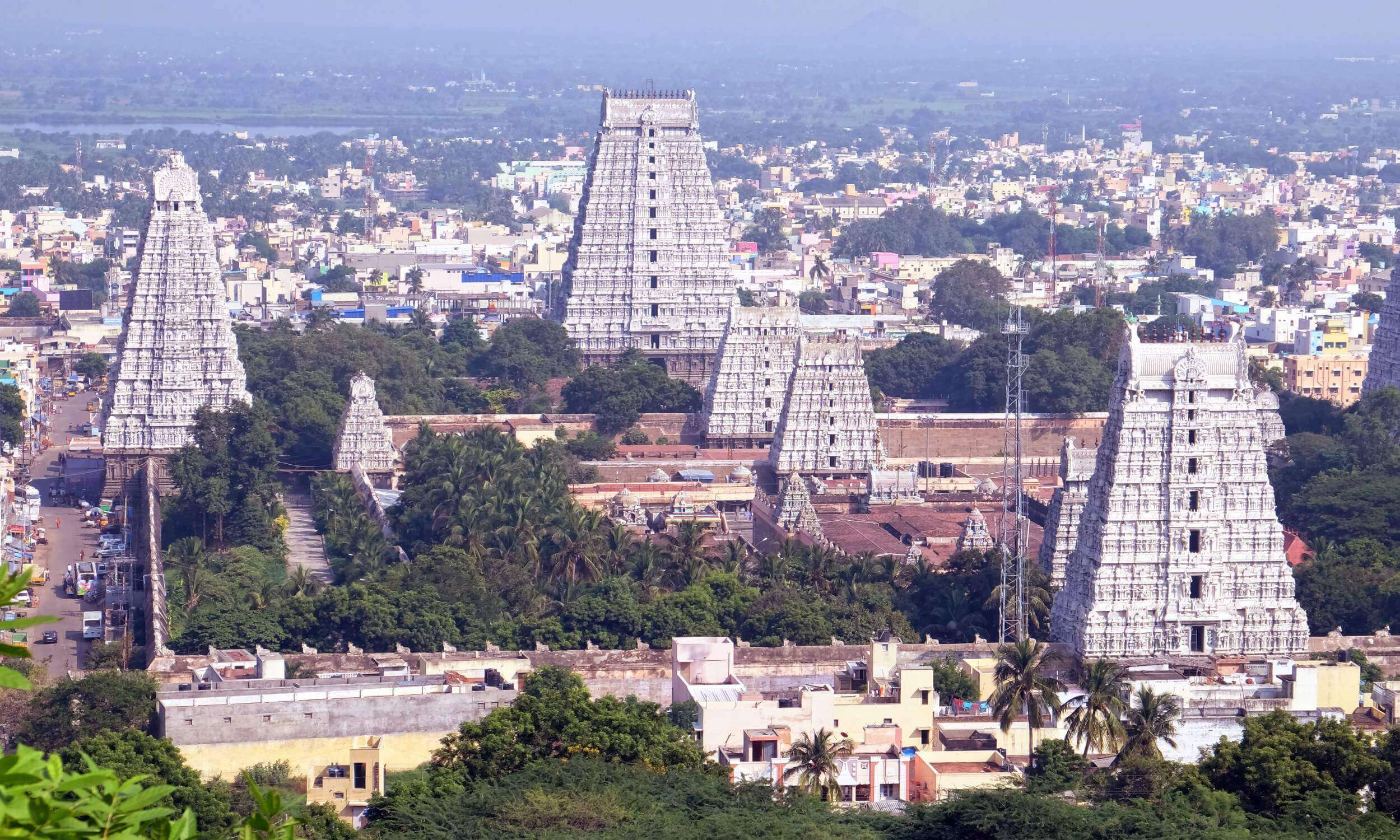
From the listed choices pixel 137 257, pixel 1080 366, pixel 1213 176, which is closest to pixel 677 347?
pixel 1080 366

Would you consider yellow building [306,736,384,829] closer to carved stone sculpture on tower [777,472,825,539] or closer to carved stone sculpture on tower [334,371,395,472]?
carved stone sculpture on tower [777,472,825,539]

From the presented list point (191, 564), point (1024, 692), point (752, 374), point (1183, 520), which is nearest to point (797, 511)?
point (752, 374)

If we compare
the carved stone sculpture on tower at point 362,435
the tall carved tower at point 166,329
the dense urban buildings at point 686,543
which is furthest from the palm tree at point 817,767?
the tall carved tower at point 166,329

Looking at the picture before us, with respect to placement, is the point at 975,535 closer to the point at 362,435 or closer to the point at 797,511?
the point at 797,511

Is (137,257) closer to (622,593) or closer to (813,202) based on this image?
(622,593)

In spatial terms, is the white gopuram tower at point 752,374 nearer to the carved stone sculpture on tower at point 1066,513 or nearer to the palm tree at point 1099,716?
the carved stone sculpture on tower at point 1066,513

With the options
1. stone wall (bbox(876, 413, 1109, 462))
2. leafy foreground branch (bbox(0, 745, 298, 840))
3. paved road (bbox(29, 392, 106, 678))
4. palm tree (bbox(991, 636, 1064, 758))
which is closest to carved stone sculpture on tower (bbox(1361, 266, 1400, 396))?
stone wall (bbox(876, 413, 1109, 462))
